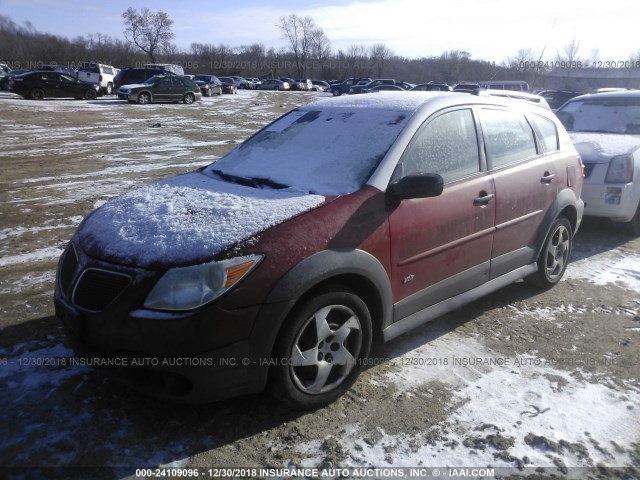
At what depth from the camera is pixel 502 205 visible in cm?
395

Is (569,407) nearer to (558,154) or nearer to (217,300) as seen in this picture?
(217,300)

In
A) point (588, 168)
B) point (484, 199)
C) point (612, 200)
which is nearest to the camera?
point (484, 199)

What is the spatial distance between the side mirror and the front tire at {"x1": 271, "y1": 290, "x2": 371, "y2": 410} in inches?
26.8

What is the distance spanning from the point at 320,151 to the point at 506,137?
159cm

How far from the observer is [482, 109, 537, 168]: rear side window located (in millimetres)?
3988

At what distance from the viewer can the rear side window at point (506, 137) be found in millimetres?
3988

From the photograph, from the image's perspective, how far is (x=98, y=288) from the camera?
2.70m

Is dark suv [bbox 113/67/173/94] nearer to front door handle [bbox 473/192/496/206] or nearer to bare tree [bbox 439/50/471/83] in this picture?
front door handle [bbox 473/192/496/206]

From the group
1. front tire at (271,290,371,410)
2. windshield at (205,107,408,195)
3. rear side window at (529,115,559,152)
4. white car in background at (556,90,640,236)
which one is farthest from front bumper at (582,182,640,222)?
front tire at (271,290,371,410)

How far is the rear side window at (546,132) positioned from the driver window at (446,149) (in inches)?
39.3

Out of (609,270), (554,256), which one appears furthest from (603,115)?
(554,256)

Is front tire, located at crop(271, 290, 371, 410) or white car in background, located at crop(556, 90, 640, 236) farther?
white car in background, located at crop(556, 90, 640, 236)

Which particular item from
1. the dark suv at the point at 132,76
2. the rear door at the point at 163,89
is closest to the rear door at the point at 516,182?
the rear door at the point at 163,89

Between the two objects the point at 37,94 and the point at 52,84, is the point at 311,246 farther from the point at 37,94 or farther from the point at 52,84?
the point at 52,84
